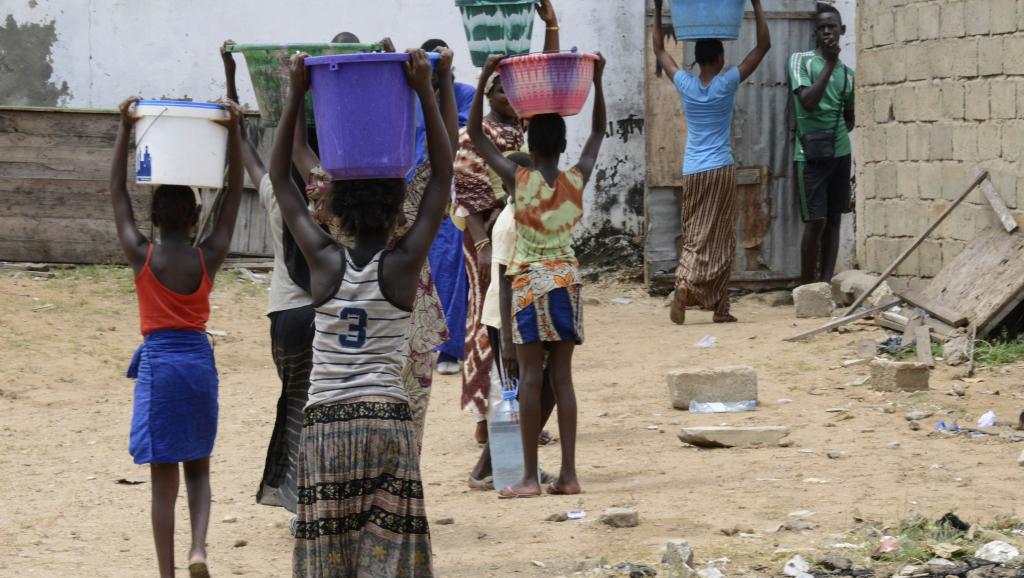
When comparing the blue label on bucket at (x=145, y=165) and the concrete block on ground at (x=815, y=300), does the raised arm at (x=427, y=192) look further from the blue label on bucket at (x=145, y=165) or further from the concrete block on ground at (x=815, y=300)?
the concrete block on ground at (x=815, y=300)

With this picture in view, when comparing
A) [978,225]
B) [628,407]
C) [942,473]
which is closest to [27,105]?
[628,407]

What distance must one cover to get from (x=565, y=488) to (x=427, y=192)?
2.18 meters

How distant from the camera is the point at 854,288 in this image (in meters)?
9.74

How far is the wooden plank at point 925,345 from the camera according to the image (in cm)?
782

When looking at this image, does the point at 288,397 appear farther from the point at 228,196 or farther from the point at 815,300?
the point at 815,300

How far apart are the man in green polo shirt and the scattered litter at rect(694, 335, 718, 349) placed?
1980mm

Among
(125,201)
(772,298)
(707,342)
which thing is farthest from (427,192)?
(772,298)

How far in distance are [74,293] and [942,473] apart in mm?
7051

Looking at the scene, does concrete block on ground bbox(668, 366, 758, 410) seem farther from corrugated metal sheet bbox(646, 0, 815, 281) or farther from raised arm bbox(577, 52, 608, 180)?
corrugated metal sheet bbox(646, 0, 815, 281)

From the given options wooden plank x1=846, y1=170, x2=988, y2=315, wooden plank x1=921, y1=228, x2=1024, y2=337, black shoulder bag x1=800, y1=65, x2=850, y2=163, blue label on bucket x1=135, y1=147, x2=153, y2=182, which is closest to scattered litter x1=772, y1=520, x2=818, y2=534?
blue label on bucket x1=135, y1=147, x2=153, y2=182

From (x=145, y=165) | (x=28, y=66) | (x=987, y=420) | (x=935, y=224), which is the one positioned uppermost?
(x=28, y=66)

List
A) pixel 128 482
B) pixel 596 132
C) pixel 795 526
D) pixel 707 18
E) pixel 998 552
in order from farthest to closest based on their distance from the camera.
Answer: pixel 707 18, pixel 128 482, pixel 596 132, pixel 795 526, pixel 998 552

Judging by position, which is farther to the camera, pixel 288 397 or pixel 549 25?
pixel 549 25

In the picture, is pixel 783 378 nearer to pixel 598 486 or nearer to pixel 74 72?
pixel 598 486
